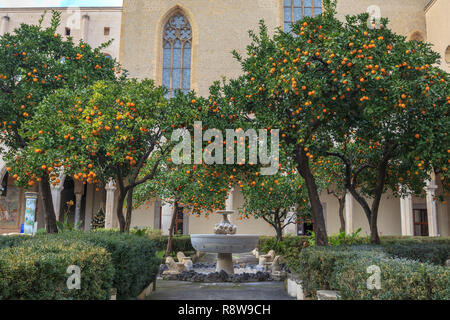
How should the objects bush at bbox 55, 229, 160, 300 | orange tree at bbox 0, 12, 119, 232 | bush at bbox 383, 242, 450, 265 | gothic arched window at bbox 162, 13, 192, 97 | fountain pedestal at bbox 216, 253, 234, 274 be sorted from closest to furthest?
bush at bbox 55, 229, 160, 300, bush at bbox 383, 242, 450, 265, orange tree at bbox 0, 12, 119, 232, fountain pedestal at bbox 216, 253, 234, 274, gothic arched window at bbox 162, 13, 192, 97

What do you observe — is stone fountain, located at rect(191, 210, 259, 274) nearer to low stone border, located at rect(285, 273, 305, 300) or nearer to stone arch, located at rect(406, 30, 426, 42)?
low stone border, located at rect(285, 273, 305, 300)

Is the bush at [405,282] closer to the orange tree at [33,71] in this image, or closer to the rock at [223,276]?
the rock at [223,276]

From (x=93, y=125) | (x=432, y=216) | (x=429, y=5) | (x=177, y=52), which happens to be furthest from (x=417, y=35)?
(x=93, y=125)

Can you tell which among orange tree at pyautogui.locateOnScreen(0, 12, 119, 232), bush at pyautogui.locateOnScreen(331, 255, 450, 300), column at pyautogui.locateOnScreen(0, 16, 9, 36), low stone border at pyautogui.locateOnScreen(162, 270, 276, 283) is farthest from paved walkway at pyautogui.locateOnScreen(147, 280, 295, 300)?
column at pyautogui.locateOnScreen(0, 16, 9, 36)

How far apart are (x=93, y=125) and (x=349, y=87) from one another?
3955mm

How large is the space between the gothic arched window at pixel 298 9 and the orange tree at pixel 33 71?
18077 mm

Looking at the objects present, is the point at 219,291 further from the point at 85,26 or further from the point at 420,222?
the point at 85,26

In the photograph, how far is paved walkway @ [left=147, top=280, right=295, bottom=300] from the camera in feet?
22.6

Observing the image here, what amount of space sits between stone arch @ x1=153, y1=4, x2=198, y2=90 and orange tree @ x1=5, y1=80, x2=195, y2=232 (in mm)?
16286

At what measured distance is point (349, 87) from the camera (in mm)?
5234

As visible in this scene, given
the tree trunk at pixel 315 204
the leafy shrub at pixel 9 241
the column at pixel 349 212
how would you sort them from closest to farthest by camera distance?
the leafy shrub at pixel 9 241
the tree trunk at pixel 315 204
the column at pixel 349 212

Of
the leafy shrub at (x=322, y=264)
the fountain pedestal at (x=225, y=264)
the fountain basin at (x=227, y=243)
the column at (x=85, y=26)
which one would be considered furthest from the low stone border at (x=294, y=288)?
the column at (x=85, y=26)

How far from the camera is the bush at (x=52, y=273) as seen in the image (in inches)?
115

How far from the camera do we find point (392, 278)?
3434mm
